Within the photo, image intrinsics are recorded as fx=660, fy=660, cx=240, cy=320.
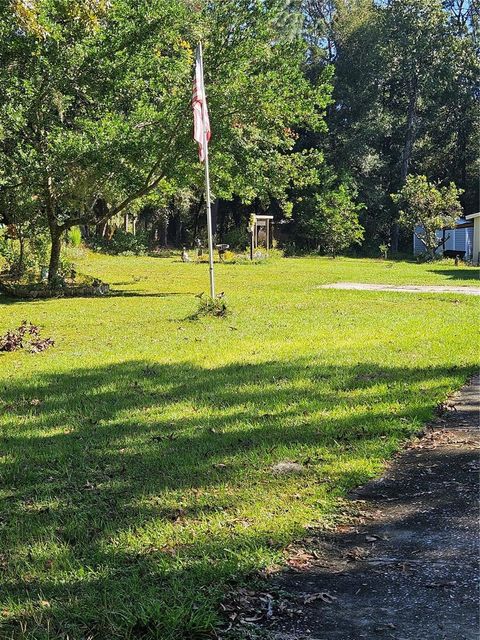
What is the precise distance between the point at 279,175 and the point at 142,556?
14605mm

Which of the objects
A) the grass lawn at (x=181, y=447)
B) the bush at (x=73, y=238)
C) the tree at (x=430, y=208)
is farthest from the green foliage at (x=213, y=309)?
the tree at (x=430, y=208)

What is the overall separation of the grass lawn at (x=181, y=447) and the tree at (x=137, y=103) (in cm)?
524

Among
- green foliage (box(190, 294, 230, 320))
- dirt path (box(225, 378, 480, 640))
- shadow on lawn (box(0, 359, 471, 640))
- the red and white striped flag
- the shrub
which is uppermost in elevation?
the red and white striped flag

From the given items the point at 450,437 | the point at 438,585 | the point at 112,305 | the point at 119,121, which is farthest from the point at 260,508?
the point at 119,121

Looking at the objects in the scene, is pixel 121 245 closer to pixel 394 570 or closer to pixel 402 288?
pixel 402 288

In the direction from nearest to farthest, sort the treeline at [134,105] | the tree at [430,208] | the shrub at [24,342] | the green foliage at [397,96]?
the shrub at [24,342], the treeline at [134,105], the tree at [430,208], the green foliage at [397,96]

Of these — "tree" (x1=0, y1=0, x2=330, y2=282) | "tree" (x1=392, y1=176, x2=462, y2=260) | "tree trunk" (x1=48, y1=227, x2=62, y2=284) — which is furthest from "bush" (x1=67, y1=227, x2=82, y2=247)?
"tree" (x1=392, y1=176, x2=462, y2=260)

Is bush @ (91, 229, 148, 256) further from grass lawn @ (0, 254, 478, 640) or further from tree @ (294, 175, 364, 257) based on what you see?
grass lawn @ (0, 254, 478, 640)

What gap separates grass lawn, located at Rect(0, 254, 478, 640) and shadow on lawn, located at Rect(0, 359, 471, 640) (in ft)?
Answer: 0.04

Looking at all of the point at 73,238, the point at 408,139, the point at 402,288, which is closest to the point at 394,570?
the point at 402,288

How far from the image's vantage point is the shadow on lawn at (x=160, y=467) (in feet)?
8.45

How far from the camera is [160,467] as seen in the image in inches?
160

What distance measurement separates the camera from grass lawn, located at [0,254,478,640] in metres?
2.66

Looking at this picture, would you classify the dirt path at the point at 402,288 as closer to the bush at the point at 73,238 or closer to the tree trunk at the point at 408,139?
the bush at the point at 73,238
